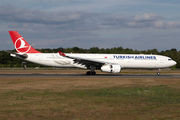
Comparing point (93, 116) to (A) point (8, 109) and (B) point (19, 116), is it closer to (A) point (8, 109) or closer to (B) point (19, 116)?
(B) point (19, 116)

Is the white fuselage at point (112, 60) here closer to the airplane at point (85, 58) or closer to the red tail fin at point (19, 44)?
the airplane at point (85, 58)

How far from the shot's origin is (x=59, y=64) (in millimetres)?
35688

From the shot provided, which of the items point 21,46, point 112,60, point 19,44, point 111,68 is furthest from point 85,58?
point 19,44

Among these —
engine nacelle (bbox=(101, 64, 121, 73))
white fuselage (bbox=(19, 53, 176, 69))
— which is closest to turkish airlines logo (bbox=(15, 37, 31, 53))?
white fuselage (bbox=(19, 53, 176, 69))

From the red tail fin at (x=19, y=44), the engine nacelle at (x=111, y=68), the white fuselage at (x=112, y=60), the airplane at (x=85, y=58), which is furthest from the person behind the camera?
the red tail fin at (x=19, y=44)

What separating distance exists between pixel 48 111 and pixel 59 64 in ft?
88.2

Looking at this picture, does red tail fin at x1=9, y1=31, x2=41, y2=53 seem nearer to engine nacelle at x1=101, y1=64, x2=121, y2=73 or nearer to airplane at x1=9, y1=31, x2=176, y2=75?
airplane at x1=9, y1=31, x2=176, y2=75

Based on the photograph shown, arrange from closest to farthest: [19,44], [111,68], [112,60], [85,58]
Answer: [111,68], [112,60], [85,58], [19,44]

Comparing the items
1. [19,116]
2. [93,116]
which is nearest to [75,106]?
[93,116]

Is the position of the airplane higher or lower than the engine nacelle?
higher

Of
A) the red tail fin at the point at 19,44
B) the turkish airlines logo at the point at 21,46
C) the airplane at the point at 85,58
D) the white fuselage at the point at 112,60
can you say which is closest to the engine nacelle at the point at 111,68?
the airplane at the point at 85,58

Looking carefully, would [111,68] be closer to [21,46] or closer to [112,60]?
[112,60]

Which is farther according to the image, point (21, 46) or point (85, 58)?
point (21, 46)

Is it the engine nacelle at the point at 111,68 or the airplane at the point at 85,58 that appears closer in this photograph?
the engine nacelle at the point at 111,68
